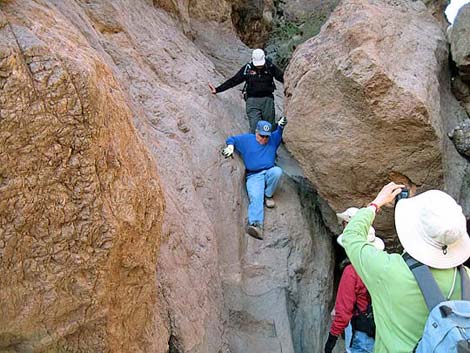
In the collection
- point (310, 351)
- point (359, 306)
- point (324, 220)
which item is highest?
point (359, 306)

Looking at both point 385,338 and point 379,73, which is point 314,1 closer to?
point 379,73

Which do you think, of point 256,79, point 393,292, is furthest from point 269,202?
point 393,292

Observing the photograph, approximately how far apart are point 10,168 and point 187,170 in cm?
314

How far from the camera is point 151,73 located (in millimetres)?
A: 6676

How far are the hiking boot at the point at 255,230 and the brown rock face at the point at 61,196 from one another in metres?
2.85

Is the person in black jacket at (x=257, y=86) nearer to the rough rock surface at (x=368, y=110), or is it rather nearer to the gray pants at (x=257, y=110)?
the gray pants at (x=257, y=110)

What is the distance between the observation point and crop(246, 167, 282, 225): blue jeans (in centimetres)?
634

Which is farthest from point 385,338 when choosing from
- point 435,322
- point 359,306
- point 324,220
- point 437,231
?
point 324,220

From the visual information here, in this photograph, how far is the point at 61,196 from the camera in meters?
2.95

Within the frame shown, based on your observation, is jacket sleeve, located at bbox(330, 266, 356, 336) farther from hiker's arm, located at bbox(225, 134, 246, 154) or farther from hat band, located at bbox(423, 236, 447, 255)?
hiker's arm, located at bbox(225, 134, 246, 154)

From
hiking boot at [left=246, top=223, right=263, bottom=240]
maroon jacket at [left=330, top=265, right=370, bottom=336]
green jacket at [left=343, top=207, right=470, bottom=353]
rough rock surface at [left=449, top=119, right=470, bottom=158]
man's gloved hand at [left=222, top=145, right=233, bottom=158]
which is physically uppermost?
green jacket at [left=343, top=207, right=470, bottom=353]

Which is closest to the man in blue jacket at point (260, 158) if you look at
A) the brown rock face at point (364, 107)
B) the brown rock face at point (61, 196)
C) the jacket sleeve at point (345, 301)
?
the brown rock face at point (364, 107)

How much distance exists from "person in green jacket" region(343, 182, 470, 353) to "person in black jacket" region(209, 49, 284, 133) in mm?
4821

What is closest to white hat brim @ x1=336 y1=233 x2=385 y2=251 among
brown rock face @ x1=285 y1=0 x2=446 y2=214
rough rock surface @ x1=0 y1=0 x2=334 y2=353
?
rough rock surface @ x1=0 y1=0 x2=334 y2=353
